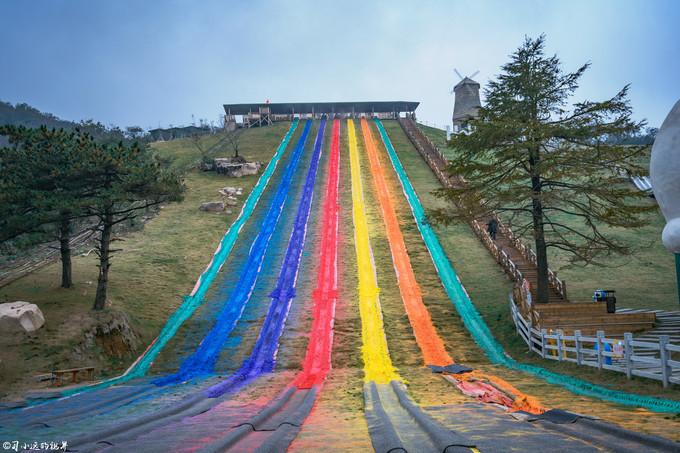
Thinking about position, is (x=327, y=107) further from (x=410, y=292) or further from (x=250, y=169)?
(x=410, y=292)

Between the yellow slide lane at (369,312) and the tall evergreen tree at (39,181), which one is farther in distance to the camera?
the tall evergreen tree at (39,181)

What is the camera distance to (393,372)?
17891mm

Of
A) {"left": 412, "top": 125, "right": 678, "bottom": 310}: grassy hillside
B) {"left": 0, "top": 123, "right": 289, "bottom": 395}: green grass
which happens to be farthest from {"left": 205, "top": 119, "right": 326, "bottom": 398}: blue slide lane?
{"left": 412, "top": 125, "right": 678, "bottom": 310}: grassy hillside

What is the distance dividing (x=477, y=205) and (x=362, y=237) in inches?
518

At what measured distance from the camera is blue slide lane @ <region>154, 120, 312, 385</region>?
63.7ft

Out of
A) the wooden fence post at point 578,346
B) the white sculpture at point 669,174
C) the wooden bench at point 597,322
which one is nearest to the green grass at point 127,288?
the wooden fence post at point 578,346

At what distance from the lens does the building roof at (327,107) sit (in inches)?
3625

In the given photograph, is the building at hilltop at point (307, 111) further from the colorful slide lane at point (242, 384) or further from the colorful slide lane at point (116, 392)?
the colorful slide lane at point (116, 392)

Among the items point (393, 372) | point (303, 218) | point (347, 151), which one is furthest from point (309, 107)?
point (393, 372)

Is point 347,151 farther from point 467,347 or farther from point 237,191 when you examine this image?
point 467,347

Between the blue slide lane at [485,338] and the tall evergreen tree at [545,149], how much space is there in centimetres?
321

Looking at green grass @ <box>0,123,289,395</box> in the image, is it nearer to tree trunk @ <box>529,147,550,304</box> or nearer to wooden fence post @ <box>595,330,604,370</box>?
wooden fence post @ <box>595,330,604,370</box>

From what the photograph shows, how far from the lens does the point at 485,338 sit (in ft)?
72.8

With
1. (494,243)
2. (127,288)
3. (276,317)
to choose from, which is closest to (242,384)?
(276,317)
